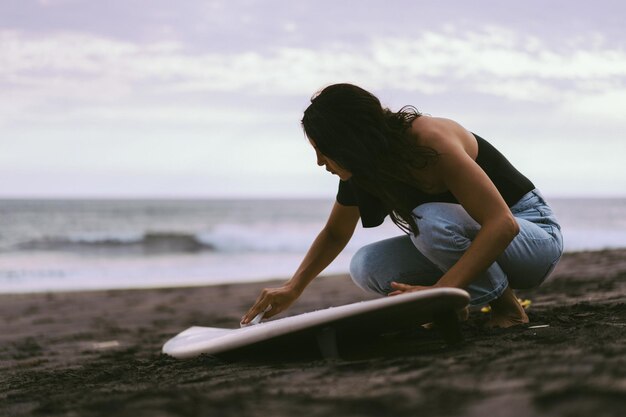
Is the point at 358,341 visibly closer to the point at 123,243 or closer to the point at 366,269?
the point at 366,269

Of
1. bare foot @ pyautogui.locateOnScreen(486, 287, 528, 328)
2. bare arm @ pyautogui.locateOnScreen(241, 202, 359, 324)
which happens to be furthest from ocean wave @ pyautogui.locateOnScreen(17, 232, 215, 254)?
bare foot @ pyautogui.locateOnScreen(486, 287, 528, 328)

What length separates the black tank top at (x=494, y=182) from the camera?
91.4 inches

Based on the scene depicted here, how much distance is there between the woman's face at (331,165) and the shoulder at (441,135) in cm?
25

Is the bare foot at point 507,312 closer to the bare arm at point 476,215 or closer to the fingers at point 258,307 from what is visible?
the bare arm at point 476,215

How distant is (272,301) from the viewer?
97.3 inches

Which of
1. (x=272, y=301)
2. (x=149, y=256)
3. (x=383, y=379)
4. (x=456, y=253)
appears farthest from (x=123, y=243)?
(x=383, y=379)

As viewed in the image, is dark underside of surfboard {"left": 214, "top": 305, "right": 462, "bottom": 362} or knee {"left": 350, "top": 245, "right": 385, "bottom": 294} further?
knee {"left": 350, "top": 245, "right": 385, "bottom": 294}

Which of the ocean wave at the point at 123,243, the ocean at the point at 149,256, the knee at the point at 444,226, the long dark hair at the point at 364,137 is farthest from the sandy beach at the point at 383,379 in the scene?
the ocean wave at the point at 123,243

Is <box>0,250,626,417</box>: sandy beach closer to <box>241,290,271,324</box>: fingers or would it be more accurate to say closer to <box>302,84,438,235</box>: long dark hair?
<box>241,290,271,324</box>: fingers

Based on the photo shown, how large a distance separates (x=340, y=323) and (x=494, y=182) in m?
0.86

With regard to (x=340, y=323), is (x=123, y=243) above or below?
above

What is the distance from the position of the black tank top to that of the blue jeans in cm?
4

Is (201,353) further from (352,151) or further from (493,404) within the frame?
(493,404)

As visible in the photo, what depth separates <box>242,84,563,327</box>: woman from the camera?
1.99m
